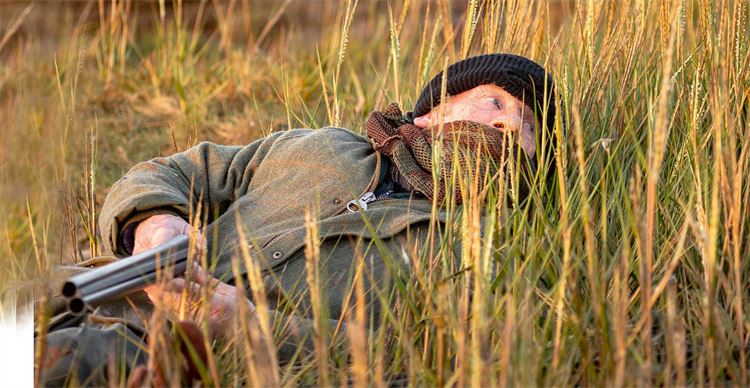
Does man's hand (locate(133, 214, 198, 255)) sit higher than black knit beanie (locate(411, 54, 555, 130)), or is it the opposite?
black knit beanie (locate(411, 54, 555, 130))

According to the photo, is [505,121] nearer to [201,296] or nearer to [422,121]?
[422,121]

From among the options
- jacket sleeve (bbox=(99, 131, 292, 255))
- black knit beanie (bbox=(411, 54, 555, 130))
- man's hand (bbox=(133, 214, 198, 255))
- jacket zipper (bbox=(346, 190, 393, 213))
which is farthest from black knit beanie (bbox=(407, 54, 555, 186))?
man's hand (bbox=(133, 214, 198, 255))

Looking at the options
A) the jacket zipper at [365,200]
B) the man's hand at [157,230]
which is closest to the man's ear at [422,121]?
the jacket zipper at [365,200]

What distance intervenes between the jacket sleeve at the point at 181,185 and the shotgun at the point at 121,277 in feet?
1.49

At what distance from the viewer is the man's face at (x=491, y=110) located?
2853 millimetres

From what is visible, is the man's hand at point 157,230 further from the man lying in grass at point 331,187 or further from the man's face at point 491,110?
the man's face at point 491,110

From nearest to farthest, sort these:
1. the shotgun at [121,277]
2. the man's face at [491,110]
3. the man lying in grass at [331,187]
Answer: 1. the shotgun at [121,277]
2. the man lying in grass at [331,187]
3. the man's face at [491,110]

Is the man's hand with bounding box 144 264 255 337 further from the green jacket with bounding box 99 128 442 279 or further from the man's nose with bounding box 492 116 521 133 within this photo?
the man's nose with bounding box 492 116 521 133

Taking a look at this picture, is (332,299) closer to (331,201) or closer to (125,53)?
(331,201)

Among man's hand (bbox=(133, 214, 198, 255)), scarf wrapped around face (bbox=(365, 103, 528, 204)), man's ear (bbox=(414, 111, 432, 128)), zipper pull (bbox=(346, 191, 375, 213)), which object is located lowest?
man's hand (bbox=(133, 214, 198, 255))

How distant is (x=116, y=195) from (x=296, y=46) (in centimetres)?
365

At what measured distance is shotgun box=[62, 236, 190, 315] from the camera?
78.7 inches

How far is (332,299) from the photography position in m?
2.55

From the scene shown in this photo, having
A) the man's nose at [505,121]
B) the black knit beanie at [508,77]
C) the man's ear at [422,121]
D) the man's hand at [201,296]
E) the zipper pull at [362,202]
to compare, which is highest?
the black knit beanie at [508,77]
